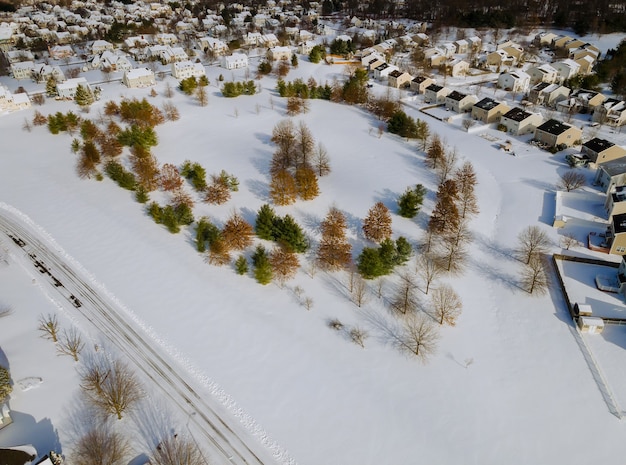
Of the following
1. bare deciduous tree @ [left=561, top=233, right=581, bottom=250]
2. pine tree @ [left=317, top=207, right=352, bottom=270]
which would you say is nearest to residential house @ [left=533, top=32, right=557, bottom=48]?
bare deciduous tree @ [left=561, top=233, right=581, bottom=250]

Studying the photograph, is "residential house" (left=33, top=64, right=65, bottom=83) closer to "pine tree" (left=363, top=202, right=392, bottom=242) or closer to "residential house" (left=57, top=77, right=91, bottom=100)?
"residential house" (left=57, top=77, right=91, bottom=100)

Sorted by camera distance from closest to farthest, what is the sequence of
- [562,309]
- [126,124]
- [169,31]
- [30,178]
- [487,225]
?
[562,309]
[487,225]
[30,178]
[126,124]
[169,31]

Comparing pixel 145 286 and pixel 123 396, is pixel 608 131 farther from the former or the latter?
pixel 123 396

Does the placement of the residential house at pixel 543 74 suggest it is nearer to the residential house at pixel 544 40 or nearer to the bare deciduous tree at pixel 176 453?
the residential house at pixel 544 40

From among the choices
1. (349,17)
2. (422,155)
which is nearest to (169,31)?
(349,17)

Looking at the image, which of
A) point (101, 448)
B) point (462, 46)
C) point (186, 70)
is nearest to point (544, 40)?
point (462, 46)

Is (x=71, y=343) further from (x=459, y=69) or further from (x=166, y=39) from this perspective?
(x=166, y=39)
